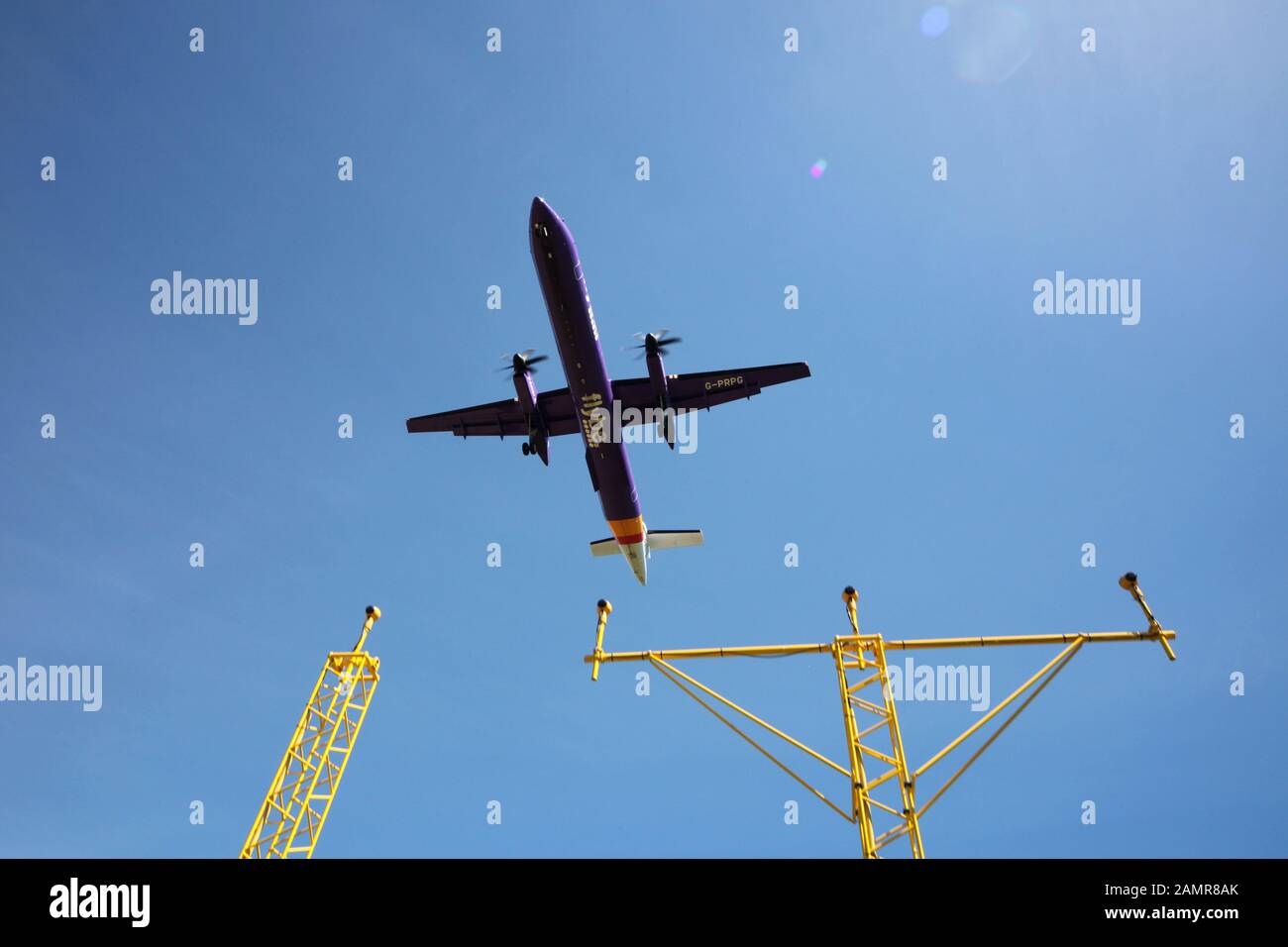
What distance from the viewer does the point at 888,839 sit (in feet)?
39.7

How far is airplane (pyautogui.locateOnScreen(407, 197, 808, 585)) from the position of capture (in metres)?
29.9

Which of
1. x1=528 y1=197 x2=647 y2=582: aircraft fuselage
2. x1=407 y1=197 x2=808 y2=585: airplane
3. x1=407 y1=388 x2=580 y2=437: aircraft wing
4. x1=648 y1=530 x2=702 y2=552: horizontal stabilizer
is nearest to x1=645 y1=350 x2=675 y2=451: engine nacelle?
x1=407 y1=197 x2=808 y2=585: airplane

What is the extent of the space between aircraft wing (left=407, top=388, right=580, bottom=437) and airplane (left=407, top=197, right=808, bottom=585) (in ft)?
0.16

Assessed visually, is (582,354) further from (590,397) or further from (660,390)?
(660,390)

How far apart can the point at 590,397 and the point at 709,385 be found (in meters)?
6.74

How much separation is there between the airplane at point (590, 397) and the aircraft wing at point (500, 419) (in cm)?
5

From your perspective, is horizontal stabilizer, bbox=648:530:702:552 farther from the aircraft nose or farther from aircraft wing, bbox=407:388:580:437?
the aircraft nose

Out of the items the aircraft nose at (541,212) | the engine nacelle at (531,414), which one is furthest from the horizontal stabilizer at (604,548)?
the aircraft nose at (541,212)

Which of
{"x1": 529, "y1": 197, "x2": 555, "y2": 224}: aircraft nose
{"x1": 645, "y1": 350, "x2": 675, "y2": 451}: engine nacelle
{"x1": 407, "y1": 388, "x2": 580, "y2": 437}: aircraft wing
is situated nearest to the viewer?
{"x1": 529, "y1": 197, "x2": 555, "y2": 224}: aircraft nose

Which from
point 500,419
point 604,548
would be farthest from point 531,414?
point 604,548

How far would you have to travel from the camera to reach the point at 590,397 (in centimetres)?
3228
